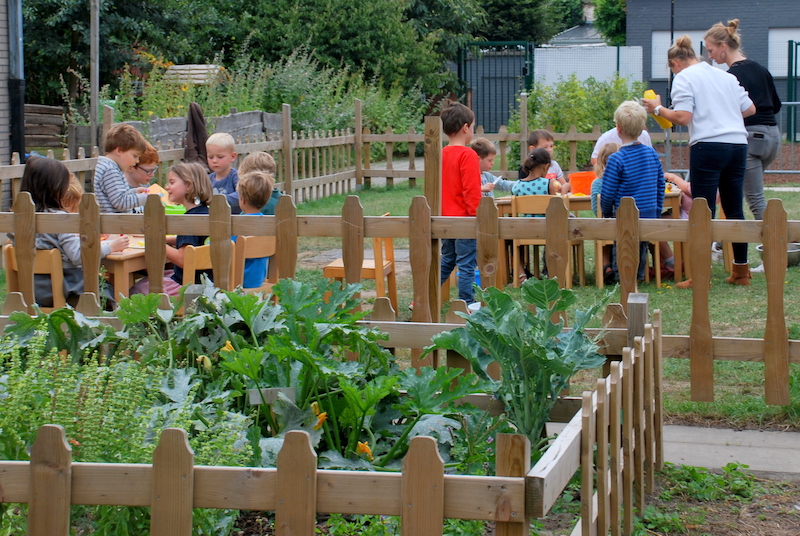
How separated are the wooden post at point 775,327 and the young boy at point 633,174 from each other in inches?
110

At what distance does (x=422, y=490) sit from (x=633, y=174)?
564cm

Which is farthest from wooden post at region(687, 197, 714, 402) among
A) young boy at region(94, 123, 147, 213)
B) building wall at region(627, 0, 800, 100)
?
building wall at region(627, 0, 800, 100)

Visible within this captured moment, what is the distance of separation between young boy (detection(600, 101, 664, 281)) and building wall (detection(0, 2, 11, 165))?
846 centimetres

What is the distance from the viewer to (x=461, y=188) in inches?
264

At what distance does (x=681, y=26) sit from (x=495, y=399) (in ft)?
101

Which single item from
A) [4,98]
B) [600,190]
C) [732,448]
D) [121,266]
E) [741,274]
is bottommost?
[732,448]

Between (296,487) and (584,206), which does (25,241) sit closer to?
(296,487)

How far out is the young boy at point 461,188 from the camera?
259 inches

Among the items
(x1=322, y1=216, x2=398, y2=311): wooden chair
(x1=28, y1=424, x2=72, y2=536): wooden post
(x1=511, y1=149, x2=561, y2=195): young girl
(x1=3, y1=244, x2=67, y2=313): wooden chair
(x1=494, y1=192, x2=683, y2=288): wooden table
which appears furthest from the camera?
(x1=511, y1=149, x2=561, y2=195): young girl

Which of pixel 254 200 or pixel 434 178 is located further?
pixel 254 200

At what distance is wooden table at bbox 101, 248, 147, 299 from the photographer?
5457mm

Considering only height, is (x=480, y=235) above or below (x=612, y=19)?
below

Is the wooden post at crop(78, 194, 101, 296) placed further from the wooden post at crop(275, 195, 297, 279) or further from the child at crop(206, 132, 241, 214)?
the child at crop(206, 132, 241, 214)

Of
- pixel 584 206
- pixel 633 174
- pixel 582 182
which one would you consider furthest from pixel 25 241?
pixel 582 182
